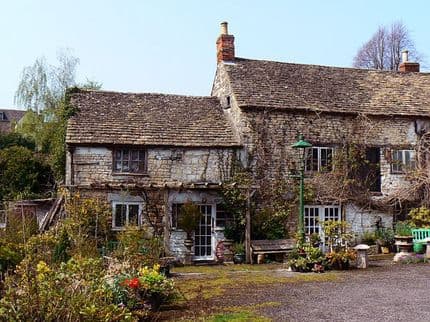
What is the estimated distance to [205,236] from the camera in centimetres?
1961

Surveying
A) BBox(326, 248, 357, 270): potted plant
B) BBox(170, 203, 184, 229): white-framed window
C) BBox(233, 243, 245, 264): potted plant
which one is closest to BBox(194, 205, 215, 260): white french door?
BBox(170, 203, 184, 229): white-framed window

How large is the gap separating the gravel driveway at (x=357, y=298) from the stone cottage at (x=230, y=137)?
6920 millimetres

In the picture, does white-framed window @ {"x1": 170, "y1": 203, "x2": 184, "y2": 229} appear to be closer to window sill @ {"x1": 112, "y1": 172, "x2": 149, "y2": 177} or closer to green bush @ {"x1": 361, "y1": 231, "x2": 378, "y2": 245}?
window sill @ {"x1": 112, "y1": 172, "x2": 149, "y2": 177}

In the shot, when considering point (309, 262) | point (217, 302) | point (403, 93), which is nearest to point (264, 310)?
point (217, 302)

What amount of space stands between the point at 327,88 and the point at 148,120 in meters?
8.40

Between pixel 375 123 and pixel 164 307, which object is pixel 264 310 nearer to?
pixel 164 307

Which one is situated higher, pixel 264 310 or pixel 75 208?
pixel 75 208

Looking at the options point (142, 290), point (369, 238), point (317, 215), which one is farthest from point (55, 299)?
point (369, 238)

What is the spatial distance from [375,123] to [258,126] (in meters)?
5.31

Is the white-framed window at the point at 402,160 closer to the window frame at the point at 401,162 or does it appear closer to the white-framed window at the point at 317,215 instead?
the window frame at the point at 401,162

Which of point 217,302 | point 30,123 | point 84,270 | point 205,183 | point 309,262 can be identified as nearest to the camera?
point 84,270

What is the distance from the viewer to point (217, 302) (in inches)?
402

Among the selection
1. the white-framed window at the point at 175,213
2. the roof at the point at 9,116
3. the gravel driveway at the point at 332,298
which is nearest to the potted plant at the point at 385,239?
the gravel driveway at the point at 332,298

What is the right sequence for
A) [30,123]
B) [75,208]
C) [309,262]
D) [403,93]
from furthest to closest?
1. [30,123]
2. [403,93]
3. [75,208]
4. [309,262]
